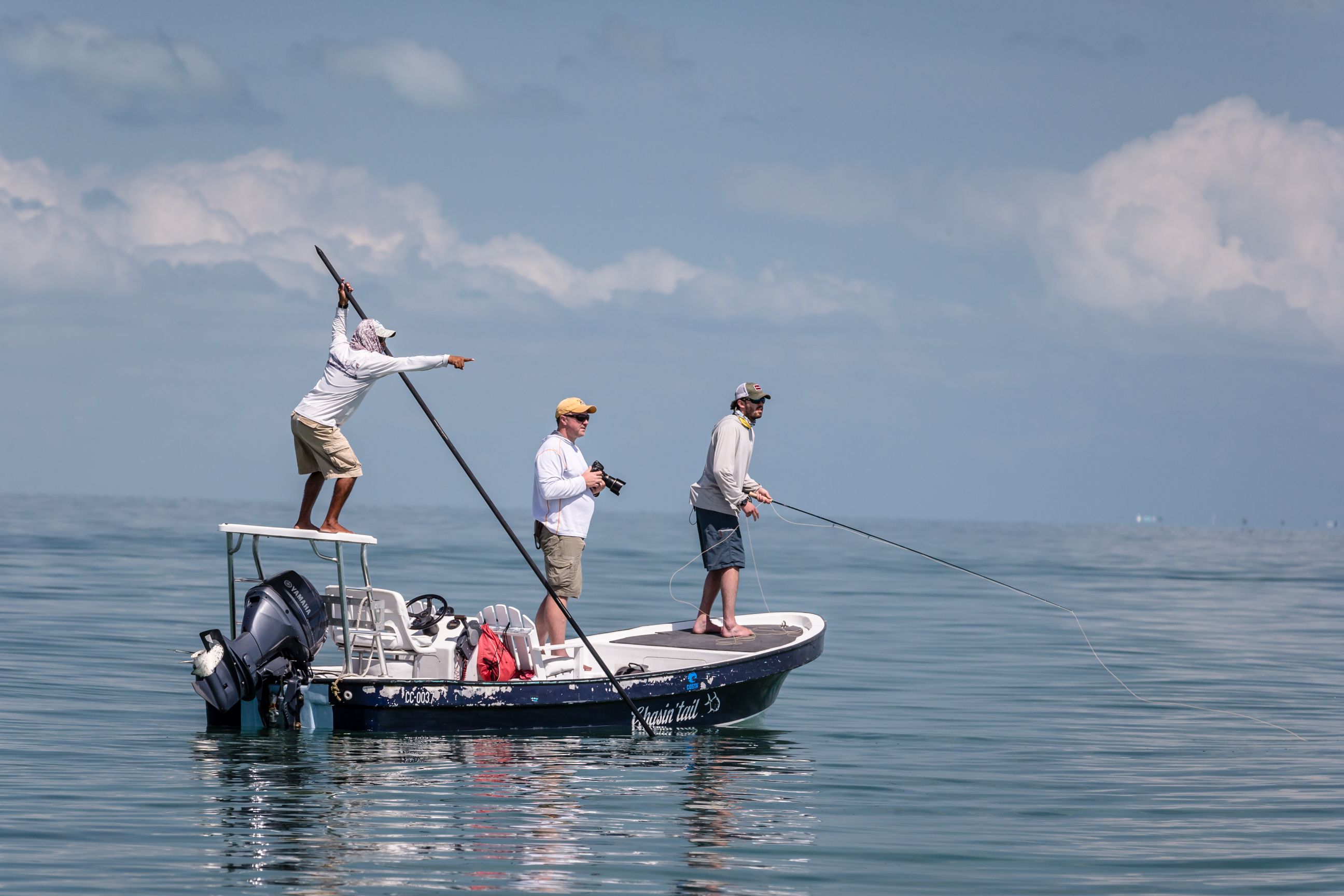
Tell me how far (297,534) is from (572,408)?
2.35 m

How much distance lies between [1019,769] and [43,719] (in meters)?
7.61

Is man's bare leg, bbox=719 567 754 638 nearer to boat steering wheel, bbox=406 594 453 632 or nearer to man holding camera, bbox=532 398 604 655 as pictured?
man holding camera, bbox=532 398 604 655

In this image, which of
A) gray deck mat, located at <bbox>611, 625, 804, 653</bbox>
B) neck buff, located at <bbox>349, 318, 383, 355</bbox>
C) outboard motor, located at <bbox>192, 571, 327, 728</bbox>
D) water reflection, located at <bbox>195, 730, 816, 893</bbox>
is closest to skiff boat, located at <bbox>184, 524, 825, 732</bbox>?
outboard motor, located at <bbox>192, 571, 327, 728</bbox>

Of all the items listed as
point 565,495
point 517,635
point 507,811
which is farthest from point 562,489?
point 507,811

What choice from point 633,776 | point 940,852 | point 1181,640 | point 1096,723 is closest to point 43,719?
point 633,776

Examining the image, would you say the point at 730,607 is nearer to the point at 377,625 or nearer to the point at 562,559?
the point at 562,559

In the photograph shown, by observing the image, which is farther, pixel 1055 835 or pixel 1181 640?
pixel 1181 640

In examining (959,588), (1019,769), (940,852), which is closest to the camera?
(940,852)

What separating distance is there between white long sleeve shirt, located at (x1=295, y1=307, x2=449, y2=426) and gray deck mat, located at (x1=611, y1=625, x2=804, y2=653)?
3.53 meters

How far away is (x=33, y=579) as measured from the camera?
1084 inches

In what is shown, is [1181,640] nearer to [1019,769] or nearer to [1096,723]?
[1096,723]

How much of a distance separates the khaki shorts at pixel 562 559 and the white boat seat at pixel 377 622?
1.04 m

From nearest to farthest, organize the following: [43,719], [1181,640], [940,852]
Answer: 1. [940,852]
2. [43,719]
3. [1181,640]

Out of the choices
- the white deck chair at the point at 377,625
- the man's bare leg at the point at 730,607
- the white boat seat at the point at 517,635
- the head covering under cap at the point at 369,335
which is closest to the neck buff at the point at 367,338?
the head covering under cap at the point at 369,335
